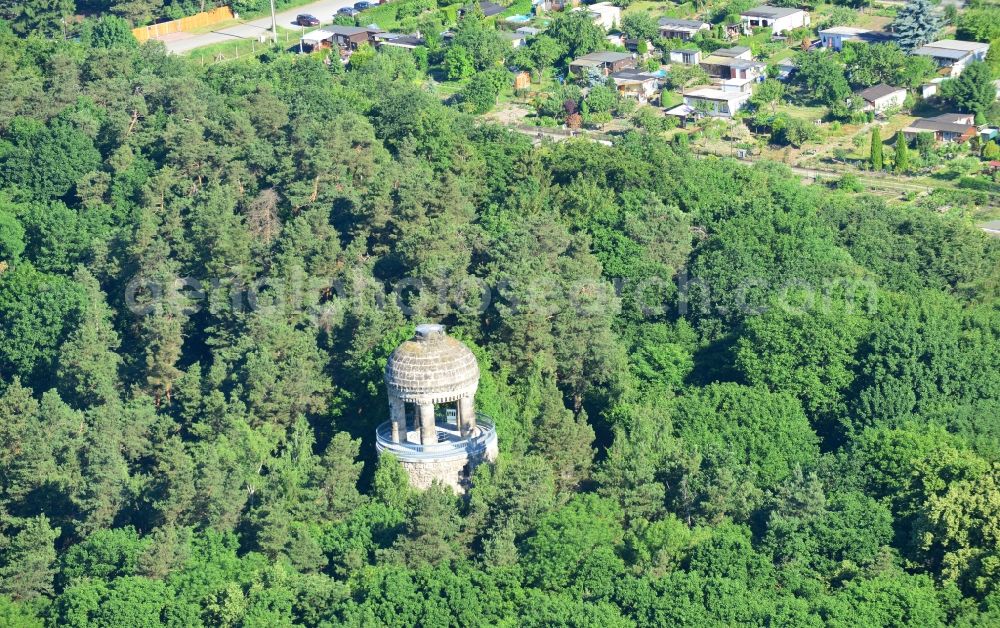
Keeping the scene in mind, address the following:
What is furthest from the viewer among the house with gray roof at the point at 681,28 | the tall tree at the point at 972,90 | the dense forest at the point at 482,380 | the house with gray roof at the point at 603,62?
the house with gray roof at the point at 681,28

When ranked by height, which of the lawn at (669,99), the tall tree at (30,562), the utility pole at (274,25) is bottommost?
the lawn at (669,99)

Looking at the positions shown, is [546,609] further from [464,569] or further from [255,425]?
[255,425]

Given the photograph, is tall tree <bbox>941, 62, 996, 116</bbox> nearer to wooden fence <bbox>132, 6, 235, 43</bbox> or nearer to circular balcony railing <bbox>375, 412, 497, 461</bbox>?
circular balcony railing <bbox>375, 412, 497, 461</bbox>

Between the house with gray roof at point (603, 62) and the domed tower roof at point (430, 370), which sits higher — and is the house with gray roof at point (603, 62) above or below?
below

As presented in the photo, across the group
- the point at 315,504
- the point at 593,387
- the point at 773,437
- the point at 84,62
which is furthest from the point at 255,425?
the point at 84,62

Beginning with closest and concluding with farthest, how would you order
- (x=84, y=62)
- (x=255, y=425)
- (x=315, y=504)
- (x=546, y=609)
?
1. (x=546, y=609)
2. (x=315, y=504)
3. (x=255, y=425)
4. (x=84, y=62)

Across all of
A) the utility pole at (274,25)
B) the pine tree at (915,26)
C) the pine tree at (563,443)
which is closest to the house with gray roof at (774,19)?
the pine tree at (915,26)

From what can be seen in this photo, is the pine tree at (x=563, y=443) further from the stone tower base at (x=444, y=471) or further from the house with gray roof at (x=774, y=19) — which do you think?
the house with gray roof at (x=774, y=19)
